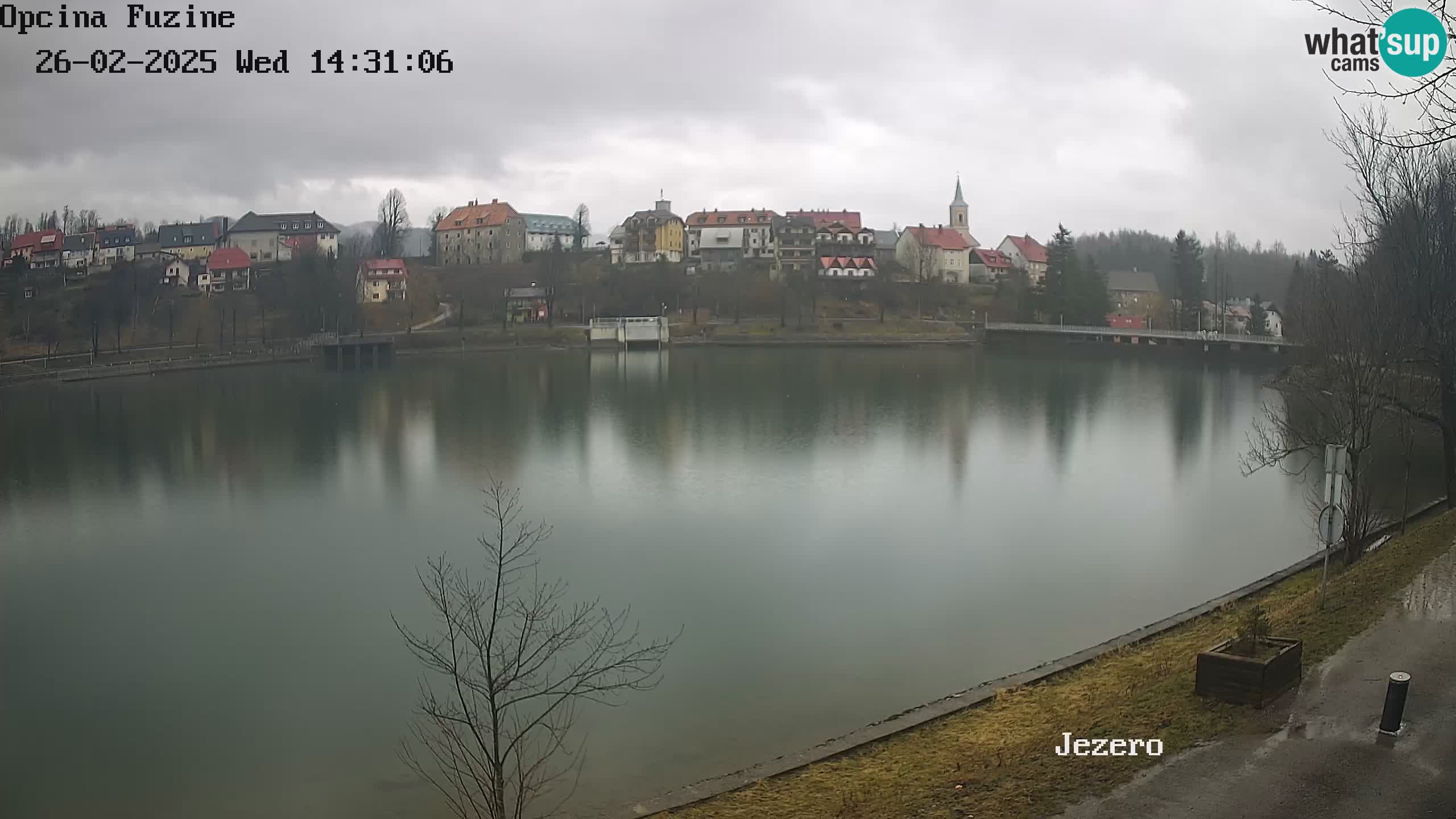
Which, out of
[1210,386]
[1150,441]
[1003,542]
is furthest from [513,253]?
[1003,542]

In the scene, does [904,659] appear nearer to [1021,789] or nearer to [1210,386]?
[1021,789]

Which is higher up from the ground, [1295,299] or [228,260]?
[228,260]

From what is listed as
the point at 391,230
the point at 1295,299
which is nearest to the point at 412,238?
the point at 391,230

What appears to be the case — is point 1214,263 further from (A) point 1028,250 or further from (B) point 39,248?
(B) point 39,248

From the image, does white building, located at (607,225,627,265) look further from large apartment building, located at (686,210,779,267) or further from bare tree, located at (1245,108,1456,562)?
bare tree, located at (1245,108,1456,562)

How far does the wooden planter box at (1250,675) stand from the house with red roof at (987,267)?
226 ft

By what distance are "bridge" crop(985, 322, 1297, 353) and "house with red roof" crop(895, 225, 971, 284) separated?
42.6ft

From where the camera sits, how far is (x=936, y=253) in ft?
241

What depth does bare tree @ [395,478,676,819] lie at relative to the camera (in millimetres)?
6887

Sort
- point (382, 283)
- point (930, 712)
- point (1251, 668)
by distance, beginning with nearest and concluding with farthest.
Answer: point (1251, 668), point (930, 712), point (382, 283)

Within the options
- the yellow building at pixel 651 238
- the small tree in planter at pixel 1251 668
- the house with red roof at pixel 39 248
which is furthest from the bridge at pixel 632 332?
the small tree in planter at pixel 1251 668

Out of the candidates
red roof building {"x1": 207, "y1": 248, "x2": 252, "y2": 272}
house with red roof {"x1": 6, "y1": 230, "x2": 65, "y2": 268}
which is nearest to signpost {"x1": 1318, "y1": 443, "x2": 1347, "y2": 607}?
house with red roof {"x1": 6, "y1": 230, "x2": 65, "y2": 268}

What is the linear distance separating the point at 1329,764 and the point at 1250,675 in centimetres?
96

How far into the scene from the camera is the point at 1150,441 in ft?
78.9
